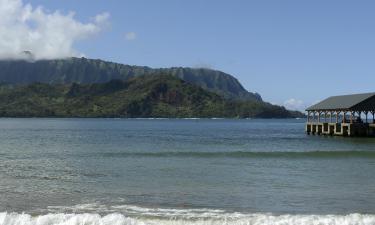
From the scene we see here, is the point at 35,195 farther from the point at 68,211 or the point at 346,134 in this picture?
the point at 346,134

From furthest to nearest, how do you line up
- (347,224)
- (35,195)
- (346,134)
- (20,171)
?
(346,134), (20,171), (35,195), (347,224)

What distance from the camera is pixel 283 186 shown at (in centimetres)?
2769

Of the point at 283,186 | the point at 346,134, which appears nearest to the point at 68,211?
the point at 283,186

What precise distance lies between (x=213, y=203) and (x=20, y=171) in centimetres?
1698

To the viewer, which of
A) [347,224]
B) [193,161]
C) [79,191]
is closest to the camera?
[347,224]

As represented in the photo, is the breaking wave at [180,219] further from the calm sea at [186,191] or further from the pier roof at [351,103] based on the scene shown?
the pier roof at [351,103]

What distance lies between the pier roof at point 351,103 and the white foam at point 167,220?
58.0m

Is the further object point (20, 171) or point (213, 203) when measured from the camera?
point (20, 171)

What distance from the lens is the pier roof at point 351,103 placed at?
7388 centimetres

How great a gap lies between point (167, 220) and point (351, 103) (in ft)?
203

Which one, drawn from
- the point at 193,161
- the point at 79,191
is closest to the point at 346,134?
the point at 193,161

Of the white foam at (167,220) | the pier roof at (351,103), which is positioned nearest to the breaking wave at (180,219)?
the white foam at (167,220)

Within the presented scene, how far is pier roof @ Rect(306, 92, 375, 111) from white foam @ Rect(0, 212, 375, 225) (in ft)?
190

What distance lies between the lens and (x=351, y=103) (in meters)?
75.6
